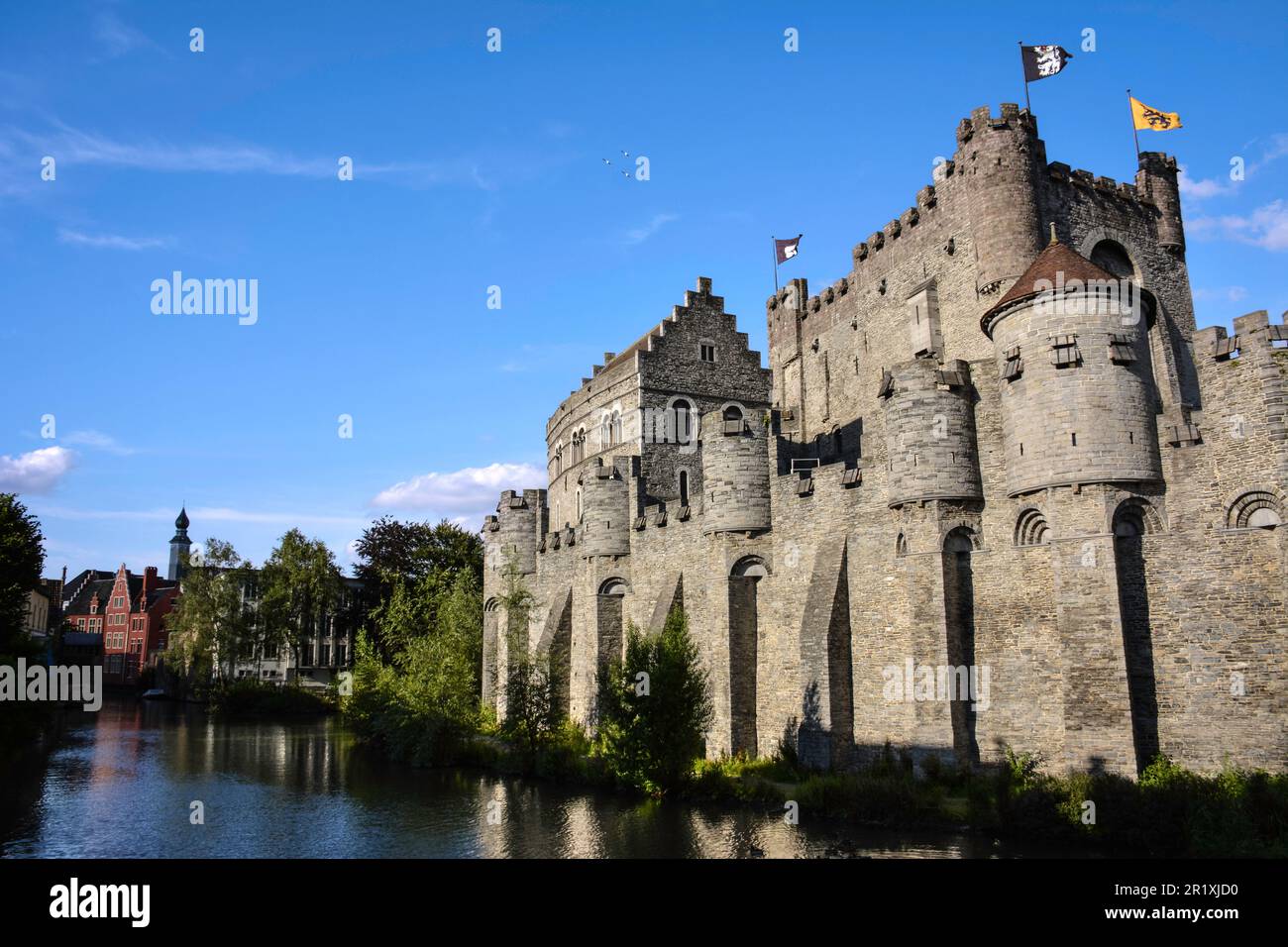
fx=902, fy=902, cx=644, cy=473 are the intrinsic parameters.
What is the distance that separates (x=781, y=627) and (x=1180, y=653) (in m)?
11.5

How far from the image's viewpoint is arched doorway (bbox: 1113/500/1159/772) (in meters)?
19.7

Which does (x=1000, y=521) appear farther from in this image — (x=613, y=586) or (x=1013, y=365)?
(x=613, y=586)

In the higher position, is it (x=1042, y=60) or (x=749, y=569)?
(x=1042, y=60)

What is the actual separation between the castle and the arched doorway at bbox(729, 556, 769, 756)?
2.8 inches

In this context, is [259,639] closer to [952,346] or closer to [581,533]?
[581,533]

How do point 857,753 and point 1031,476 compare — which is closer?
point 1031,476

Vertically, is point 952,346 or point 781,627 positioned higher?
point 952,346

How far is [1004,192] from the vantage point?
29.6m

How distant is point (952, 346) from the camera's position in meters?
31.5

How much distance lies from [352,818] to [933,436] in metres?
18.6

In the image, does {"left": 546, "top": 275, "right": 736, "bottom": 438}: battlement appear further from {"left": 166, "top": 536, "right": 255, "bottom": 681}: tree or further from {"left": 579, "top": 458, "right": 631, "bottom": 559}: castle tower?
{"left": 166, "top": 536, "right": 255, "bottom": 681}: tree

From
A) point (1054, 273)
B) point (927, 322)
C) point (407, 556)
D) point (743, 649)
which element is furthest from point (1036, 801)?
point (407, 556)
